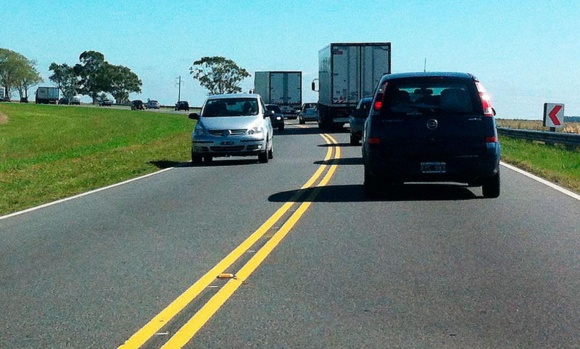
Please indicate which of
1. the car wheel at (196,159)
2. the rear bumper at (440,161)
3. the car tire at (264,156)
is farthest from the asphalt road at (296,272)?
the car wheel at (196,159)

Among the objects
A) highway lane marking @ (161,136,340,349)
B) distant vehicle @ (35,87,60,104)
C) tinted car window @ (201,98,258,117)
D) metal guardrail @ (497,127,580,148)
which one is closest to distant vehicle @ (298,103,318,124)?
metal guardrail @ (497,127,580,148)

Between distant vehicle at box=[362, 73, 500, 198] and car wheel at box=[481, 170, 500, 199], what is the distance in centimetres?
1

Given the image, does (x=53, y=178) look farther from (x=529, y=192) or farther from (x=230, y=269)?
(x=230, y=269)

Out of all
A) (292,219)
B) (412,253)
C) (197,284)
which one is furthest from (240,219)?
(197,284)

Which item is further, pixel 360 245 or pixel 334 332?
pixel 360 245

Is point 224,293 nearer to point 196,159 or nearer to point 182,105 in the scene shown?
point 196,159

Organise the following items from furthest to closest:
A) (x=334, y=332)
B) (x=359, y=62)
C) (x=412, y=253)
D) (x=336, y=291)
Result: (x=359, y=62), (x=412, y=253), (x=336, y=291), (x=334, y=332)

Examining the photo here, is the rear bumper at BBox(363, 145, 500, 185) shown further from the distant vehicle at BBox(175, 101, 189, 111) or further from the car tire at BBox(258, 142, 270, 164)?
the distant vehicle at BBox(175, 101, 189, 111)

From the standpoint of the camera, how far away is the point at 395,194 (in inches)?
627

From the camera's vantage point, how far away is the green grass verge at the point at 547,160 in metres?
18.6

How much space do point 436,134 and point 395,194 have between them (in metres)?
1.55

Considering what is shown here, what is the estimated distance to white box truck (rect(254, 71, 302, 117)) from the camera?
6669 centimetres

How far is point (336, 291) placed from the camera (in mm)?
7922

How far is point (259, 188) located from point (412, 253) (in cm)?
782
